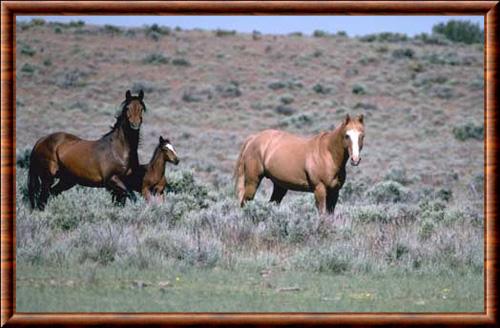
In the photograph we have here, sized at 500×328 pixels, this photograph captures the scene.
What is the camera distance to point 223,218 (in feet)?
40.2

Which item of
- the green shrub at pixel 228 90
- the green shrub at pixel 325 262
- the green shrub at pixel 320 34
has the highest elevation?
the green shrub at pixel 320 34

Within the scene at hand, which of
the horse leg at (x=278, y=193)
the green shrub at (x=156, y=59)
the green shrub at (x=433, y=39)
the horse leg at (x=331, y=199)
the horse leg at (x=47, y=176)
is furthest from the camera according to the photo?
the green shrub at (x=433, y=39)

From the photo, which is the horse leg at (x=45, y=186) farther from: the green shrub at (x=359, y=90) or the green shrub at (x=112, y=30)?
the green shrub at (x=112, y=30)

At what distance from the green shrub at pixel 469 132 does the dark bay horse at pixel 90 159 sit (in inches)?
749

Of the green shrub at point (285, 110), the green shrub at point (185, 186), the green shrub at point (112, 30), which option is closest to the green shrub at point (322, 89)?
the green shrub at point (285, 110)

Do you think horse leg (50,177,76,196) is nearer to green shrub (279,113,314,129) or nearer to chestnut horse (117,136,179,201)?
chestnut horse (117,136,179,201)

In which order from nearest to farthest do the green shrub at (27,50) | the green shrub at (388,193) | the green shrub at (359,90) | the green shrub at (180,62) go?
1. the green shrub at (388,193)
2. the green shrub at (27,50)
3. the green shrub at (359,90)
4. the green shrub at (180,62)

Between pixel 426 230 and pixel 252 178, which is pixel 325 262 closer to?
pixel 426 230

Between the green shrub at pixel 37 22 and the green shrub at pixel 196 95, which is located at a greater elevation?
the green shrub at pixel 37 22

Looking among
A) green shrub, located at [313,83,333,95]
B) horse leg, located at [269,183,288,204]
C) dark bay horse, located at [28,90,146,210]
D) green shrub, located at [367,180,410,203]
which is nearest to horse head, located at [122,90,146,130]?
dark bay horse, located at [28,90,146,210]

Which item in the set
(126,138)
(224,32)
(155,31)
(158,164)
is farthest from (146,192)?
(224,32)

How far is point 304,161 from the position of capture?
45.5ft

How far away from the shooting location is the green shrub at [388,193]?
18250mm

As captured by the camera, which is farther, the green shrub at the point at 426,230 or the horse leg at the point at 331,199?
the horse leg at the point at 331,199
